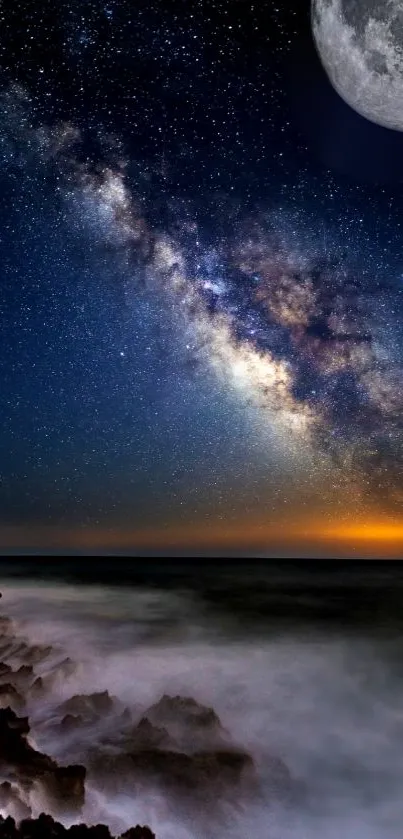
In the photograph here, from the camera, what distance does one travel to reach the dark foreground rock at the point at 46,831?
475 cm

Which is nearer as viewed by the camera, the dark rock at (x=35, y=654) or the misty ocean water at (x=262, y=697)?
the misty ocean water at (x=262, y=697)

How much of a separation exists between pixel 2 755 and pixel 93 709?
8.63 ft

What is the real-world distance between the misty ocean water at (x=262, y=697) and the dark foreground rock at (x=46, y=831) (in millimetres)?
988

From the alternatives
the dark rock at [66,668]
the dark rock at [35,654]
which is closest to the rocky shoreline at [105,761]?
the dark rock at [66,668]

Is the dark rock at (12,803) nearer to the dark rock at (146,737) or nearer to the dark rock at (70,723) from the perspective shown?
the dark rock at (146,737)

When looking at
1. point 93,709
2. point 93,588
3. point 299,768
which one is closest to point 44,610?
point 93,588

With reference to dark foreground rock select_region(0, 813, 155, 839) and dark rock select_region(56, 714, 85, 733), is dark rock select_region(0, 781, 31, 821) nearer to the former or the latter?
dark foreground rock select_region(0, 813, 155, 839)

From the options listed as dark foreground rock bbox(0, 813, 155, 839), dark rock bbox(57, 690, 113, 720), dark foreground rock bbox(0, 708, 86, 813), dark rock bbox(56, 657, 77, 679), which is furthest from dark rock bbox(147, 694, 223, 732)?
dark foreground rock bbox(0, 813, 155, 839)

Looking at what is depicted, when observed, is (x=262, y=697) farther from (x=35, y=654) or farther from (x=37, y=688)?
(x=35, y=654)

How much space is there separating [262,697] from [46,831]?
8994 millimetres

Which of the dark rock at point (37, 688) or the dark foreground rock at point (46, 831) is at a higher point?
the dark foreground rock at point (46, 831)

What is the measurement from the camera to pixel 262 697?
42.0 feet

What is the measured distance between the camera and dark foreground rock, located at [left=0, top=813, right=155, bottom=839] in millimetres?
4746

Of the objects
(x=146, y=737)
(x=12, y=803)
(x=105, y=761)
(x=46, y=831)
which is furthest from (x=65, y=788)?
(x=146, y=737)
